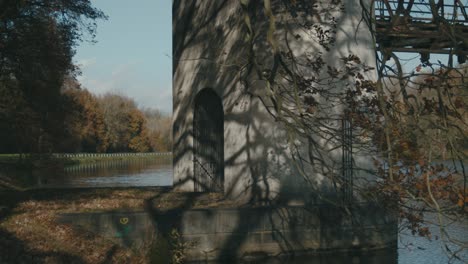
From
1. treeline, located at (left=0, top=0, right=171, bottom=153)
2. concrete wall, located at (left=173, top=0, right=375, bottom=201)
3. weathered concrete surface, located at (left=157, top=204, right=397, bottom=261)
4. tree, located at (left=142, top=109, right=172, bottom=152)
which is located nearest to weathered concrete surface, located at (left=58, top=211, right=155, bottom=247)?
weathered concrete surface, located at (left=157, top=204, right=397, bottom=261)

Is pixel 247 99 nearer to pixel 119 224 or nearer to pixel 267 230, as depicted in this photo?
pixel 267 230

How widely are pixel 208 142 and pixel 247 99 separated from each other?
286cm

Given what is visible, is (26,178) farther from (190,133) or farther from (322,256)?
(322,256)

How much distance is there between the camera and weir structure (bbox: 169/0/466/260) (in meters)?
13.1

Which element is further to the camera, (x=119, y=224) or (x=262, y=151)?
(x=262, y=151)

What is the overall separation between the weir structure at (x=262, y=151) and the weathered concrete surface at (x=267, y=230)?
21 millimetres

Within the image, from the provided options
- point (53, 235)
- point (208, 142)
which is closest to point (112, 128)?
point (208, 142)

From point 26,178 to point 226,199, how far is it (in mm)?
18540

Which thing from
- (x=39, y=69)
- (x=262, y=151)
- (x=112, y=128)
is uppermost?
(x=112, y=128)

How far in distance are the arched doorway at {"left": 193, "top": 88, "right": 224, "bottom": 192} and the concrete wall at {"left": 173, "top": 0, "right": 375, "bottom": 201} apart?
7.7 inches

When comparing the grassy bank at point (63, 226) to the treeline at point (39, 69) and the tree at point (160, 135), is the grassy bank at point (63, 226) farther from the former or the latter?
the tree at point (160, 135)

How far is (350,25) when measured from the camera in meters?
14.7

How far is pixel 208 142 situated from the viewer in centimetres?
1728

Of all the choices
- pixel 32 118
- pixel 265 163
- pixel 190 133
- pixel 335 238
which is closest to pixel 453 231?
pixel 335 238
